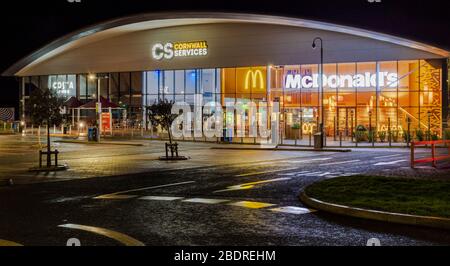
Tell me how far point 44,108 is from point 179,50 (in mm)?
31198

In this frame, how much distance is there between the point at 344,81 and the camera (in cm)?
4656

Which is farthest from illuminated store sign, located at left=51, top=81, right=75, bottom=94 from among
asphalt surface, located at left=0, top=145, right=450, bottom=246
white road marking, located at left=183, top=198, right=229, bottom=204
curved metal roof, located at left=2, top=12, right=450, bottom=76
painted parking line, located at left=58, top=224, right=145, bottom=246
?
painted parking line, located at left=58, top=224, right=145, bottom=246

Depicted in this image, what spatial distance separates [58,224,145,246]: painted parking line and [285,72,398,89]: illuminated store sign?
3835 centimetres

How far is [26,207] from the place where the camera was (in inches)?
497

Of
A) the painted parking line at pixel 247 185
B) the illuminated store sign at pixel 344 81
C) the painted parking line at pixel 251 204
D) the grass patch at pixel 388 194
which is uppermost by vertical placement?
the illuminated store sign at pixel 344 81

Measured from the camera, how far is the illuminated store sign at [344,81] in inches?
1775

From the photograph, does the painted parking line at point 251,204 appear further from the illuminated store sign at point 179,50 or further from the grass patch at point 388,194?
the illuminated store sign at point 179,50

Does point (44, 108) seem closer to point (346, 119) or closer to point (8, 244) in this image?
point (8, 244)

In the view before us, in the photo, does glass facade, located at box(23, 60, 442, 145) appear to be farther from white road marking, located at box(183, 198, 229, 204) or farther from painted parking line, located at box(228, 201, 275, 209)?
painted parking line, located at box(228, 201, 275, 209)

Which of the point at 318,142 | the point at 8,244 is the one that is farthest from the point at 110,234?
the point at 318,142

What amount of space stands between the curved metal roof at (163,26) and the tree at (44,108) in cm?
2654

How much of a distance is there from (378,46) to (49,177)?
31.8 meters

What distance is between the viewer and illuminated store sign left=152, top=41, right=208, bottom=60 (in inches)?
2040

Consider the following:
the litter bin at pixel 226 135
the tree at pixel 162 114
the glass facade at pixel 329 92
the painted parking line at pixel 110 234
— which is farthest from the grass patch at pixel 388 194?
the litter bin at pixel 226 135
